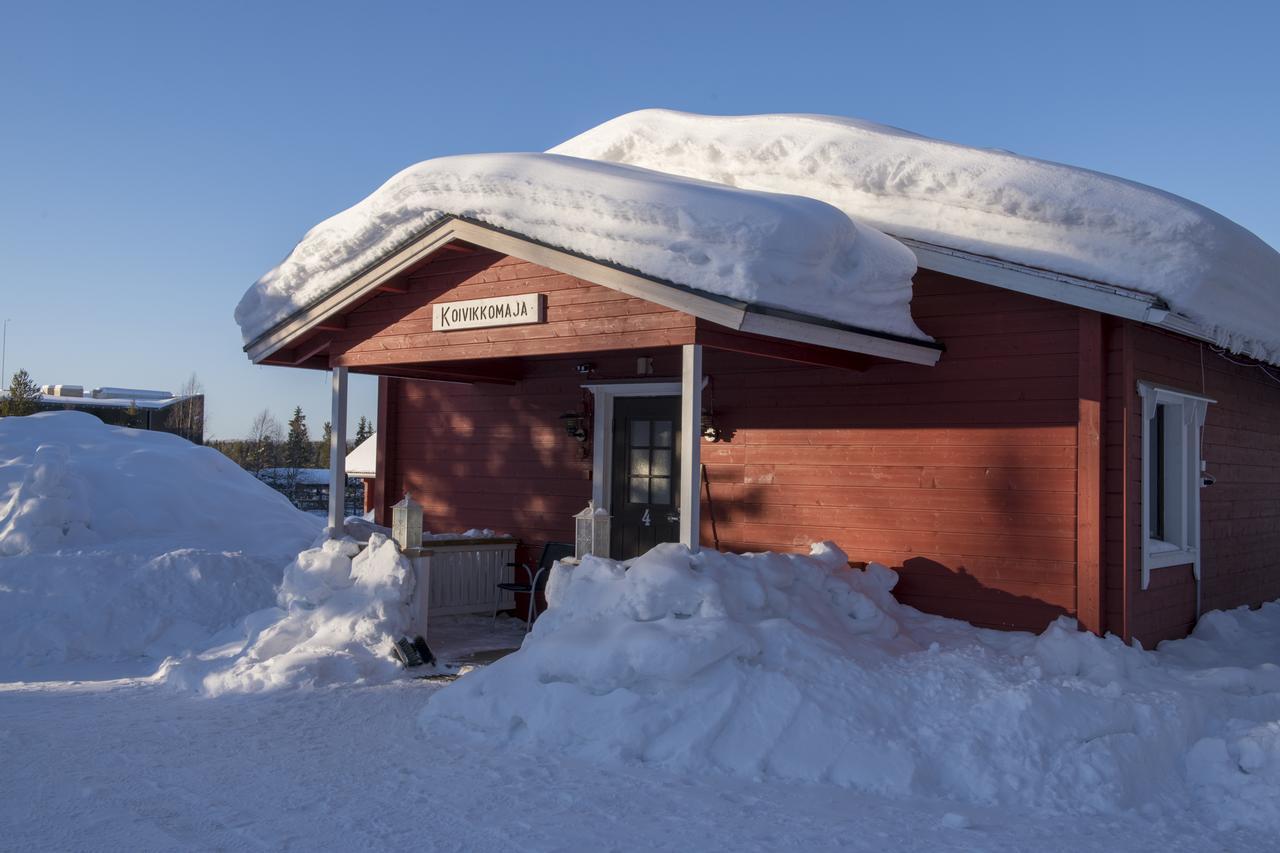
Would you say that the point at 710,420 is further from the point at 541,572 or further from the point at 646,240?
the point at 646,240

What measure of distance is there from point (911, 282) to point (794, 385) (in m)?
1.42

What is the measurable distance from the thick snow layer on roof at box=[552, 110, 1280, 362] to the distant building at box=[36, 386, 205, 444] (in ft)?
81.9

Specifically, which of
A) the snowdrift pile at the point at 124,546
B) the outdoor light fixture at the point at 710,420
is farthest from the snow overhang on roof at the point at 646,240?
the snowdrift pile at the point at 124,546

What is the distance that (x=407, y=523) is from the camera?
897 cm

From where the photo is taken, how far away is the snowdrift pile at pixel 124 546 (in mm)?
9484

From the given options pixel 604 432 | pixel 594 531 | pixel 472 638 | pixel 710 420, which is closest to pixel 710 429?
pixel 710 420

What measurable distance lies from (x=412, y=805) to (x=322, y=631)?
375cm

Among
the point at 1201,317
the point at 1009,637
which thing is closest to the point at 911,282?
the point at 1201,317

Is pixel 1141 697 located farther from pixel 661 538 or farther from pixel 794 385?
pixel 661 538

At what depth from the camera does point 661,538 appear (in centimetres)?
1009

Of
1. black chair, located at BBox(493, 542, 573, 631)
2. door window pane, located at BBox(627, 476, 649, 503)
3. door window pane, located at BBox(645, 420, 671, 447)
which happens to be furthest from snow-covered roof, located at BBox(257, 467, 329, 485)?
door window pane, located at BBox(645, 420, 671, 447)

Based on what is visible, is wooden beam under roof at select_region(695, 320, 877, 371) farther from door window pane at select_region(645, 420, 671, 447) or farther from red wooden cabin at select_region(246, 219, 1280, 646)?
door window pane at select_region(645, 420, 671, 447)

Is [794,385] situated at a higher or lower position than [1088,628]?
higher

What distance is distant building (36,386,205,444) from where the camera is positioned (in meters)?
30.8
